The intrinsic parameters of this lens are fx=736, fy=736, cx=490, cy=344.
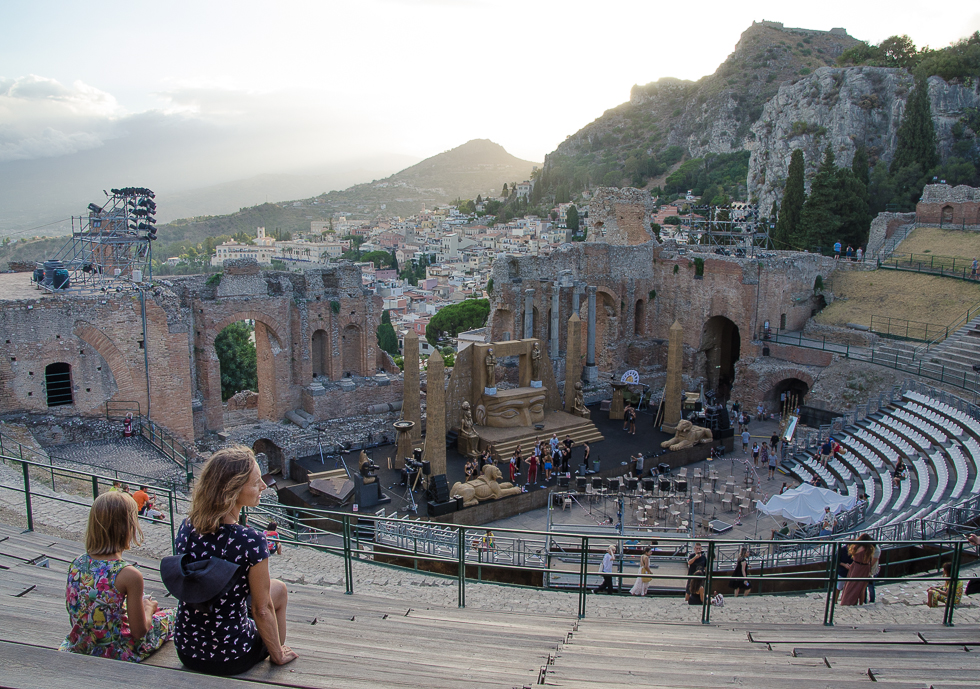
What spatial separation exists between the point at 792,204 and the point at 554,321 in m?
20.0

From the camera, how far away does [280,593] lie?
4.93 meters

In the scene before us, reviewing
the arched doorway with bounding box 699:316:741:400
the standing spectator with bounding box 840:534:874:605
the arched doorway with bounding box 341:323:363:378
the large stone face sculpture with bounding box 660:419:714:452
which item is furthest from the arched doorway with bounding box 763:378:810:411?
the standing spectator with bounding box 840:534:874:605

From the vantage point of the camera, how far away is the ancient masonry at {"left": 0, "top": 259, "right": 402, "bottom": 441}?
1859 cm

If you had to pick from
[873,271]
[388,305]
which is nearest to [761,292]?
[873,271]

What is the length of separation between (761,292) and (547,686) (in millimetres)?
30901

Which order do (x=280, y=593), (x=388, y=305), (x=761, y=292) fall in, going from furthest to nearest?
(x=388, y=305)
(x=761, y=292)
(x=280, y=593)

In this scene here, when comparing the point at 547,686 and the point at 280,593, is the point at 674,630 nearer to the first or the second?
the point at 547,686

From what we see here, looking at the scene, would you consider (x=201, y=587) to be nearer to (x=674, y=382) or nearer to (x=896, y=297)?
(x=674, y=382)

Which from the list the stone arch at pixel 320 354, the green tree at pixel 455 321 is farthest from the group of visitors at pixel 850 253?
the green tree at pixel 455 321

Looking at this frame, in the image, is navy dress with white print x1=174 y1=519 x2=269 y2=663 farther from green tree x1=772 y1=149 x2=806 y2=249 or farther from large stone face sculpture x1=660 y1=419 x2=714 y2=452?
green tree x1=772 y1=149 x2=806 y2=249

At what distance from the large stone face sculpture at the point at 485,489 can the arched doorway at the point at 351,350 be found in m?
9.27

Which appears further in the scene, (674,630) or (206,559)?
(674,630)

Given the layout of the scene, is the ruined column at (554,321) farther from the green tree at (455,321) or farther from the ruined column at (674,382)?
the green tree at (455,321)

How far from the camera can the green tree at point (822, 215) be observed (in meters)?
40.6
